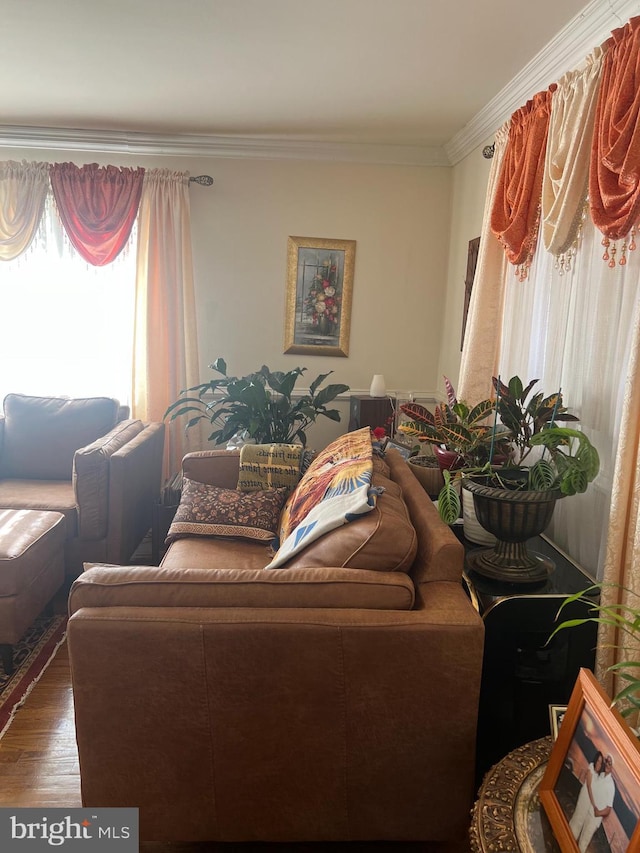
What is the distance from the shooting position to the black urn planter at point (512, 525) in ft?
5.55

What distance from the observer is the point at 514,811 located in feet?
3.64

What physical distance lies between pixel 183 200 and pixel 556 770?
3.88 metres

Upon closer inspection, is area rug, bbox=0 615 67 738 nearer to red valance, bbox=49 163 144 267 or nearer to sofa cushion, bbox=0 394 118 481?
sofa cushion, bbox=0 394 118 481

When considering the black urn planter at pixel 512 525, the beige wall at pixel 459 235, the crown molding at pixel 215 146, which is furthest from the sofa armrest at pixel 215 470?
the crown molding at pixel 215 146

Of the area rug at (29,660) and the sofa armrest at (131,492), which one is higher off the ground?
the sofa armrest at (131,492)

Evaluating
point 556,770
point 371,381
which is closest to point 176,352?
point 371,381

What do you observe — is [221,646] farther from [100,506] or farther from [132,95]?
[132,95]

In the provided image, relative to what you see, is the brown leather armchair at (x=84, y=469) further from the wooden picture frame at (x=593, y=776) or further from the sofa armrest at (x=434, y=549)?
the wooden picture frame at (x=593, y=776)

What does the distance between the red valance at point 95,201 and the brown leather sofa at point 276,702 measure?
3.12 meters

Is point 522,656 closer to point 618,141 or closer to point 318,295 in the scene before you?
point 618,141

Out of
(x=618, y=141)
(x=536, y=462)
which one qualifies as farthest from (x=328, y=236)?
(x=536, y=462)

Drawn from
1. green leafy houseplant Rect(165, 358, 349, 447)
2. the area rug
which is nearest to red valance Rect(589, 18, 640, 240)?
green leafy houseplant Rect(165, 358, 349, 447)

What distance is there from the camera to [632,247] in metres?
1.76

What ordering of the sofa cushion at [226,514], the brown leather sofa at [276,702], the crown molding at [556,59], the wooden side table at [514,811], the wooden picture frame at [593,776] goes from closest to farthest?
the wooden picture frame at [593,776] < the wooden side table at [514,811] < the brown leather sofa at [276,702] < the crown molding at [556,59] < the sofa cushion at [226,514]
